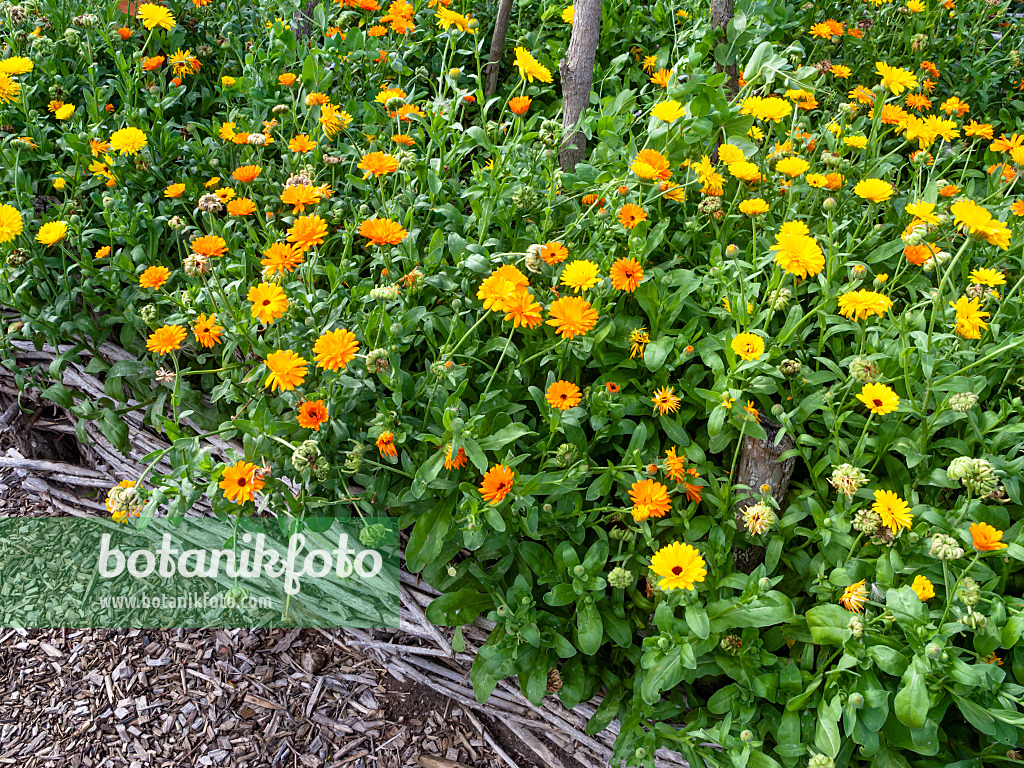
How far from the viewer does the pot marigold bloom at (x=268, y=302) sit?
5.45ft

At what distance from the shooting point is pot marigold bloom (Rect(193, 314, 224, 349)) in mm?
1772

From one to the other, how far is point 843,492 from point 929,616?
0.29 metres

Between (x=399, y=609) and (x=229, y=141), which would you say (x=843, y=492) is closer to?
(x=399, y=609)

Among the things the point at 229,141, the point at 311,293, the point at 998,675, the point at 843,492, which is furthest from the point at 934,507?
the point at 229,141

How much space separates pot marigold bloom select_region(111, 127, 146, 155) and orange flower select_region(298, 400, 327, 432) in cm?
115

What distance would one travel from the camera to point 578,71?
7.82ft

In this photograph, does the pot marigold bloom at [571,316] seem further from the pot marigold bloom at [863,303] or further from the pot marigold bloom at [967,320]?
the pot marigold bloom at [967,320]

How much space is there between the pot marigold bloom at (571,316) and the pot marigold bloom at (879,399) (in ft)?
2.09

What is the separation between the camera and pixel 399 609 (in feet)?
6.82

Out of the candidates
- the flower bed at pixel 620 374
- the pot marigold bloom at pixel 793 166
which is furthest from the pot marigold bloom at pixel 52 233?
the pot marigold bloom at pixel 793 166

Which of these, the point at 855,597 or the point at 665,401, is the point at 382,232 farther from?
the point at 855,597

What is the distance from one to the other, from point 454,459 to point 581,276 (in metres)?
0.54

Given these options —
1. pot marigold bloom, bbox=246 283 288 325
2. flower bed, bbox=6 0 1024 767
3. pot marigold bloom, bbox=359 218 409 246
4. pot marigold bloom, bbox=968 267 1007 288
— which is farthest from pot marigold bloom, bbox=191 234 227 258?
pot marigold bloom, bbox=968 267 1007 288

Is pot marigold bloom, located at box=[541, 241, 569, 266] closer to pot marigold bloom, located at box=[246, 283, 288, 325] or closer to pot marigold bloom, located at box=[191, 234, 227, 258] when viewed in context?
pot marigold bloom, located at box=[246, 283, 288, 325]
